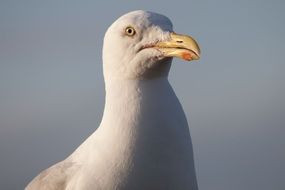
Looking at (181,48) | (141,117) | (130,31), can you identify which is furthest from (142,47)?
(141,117)

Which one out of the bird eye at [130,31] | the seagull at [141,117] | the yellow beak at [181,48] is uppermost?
the bird eye at [130,31]

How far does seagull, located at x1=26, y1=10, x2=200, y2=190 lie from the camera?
5621 mm

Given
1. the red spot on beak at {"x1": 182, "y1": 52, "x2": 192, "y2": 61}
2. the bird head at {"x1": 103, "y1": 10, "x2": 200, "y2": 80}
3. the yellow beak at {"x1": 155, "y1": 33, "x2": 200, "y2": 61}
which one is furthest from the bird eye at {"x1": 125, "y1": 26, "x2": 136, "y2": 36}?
the red spot on beak at {"x1": 182, "y1": 52, "x2": 192, "y2": 61}

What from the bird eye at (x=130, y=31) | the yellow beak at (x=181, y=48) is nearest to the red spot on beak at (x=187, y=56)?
the yellow beak at (x=181, y=48)

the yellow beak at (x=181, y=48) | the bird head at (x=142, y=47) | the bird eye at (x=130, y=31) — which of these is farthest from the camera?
the bird eye at (x=130, y=31)

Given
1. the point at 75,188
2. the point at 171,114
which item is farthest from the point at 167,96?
the point at 75,188

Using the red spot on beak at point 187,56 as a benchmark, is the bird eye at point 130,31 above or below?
above

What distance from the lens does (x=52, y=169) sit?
671 cm

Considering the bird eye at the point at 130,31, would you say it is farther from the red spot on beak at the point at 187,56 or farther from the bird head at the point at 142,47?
the red spot on beak at the point at 187,56

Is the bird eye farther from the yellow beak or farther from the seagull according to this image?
the yellow beak

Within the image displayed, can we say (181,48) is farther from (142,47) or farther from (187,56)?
(142,47)

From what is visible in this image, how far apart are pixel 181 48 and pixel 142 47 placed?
49cm

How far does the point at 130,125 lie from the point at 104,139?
0.35 metres

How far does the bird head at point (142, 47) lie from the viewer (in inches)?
223
